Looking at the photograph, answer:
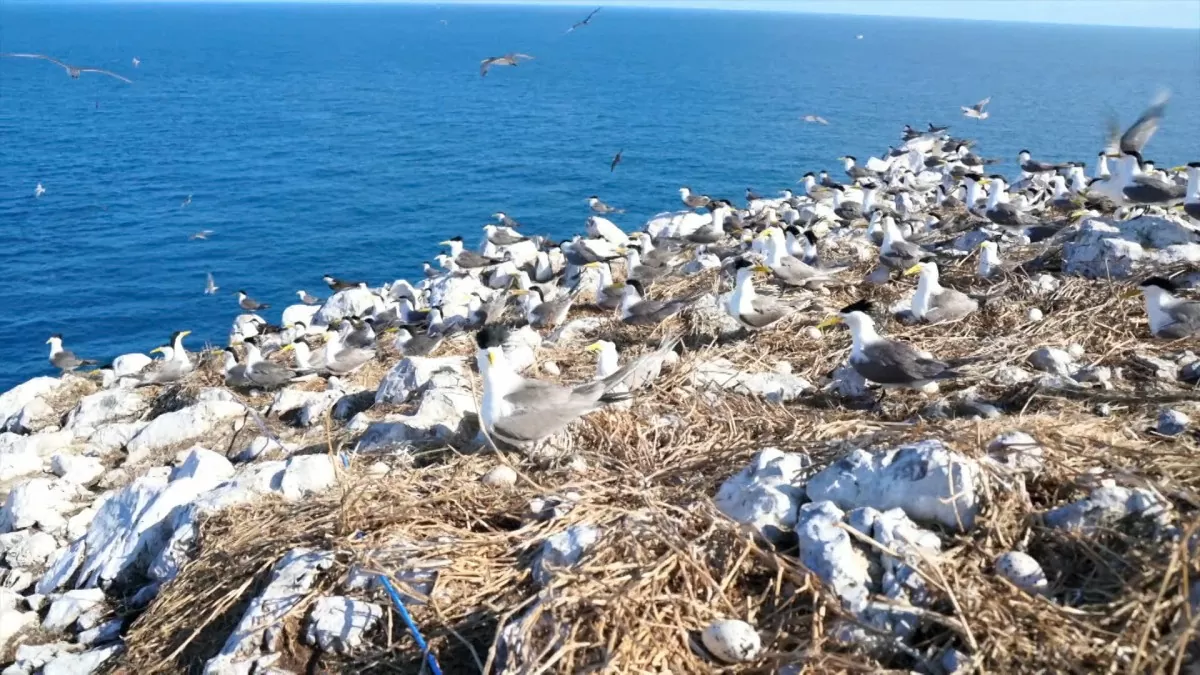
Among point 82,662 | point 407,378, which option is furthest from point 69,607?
point 407,378

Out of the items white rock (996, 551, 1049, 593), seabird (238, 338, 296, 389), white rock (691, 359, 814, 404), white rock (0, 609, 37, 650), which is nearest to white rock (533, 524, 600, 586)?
white rock (996, 551, 1049, 593)

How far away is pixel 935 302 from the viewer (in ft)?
31.1

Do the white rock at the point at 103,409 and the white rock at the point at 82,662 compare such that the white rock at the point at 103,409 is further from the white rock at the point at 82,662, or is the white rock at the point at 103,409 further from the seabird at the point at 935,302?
the seabird at the point at 935,302

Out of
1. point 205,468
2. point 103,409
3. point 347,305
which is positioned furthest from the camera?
point 347,305

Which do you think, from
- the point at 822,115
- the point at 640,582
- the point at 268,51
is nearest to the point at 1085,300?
the point at 640,582

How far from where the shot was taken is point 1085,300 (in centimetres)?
878

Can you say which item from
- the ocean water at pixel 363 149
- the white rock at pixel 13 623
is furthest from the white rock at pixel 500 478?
the ocean water at pixel 363 149

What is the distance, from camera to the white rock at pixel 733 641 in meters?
3.76

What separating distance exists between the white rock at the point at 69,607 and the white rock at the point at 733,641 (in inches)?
178

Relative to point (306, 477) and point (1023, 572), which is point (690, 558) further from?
point (306, 477)

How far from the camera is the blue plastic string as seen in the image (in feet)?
13.4

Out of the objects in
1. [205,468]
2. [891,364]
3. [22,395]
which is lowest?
[22,395]

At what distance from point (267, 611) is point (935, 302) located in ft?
24.5

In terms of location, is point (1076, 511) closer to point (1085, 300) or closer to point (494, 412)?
point (494, 412)
